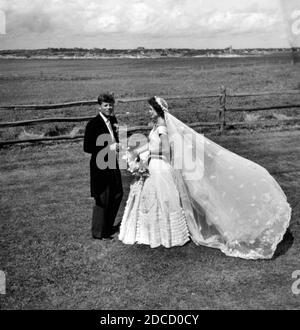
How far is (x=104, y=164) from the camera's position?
540 centimetres

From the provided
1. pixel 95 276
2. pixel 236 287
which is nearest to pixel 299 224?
pixel 236 287

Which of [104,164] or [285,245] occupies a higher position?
[104,164]

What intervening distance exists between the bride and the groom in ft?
0.89

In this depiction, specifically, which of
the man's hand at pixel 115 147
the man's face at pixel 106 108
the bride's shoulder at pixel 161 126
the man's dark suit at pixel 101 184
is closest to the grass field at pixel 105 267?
the man's dark suit at pixel 101 184

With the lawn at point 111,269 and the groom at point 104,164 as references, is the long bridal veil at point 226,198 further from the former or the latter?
the groom at point 104,164

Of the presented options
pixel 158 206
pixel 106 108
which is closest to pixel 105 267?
pixel 158 206

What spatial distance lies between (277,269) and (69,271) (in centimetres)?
250

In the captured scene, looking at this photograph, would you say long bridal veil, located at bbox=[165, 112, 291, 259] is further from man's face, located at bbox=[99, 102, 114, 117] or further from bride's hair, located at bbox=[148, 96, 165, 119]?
man's face, located at bbox=[99, 102, 114, 117]

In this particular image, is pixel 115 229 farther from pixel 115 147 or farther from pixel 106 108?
pixel 106 108

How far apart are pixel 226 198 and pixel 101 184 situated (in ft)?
5.48
